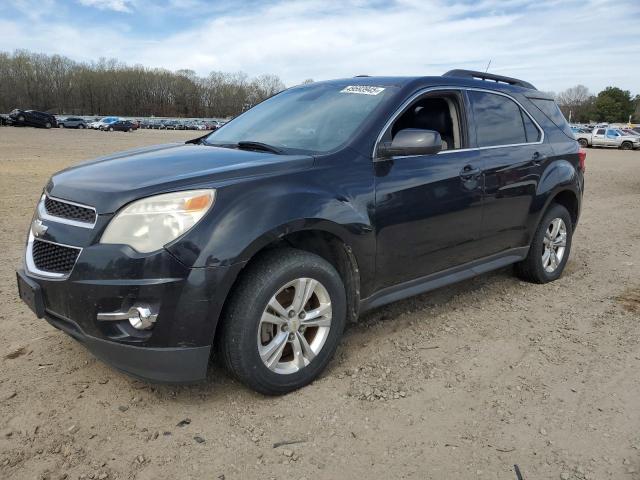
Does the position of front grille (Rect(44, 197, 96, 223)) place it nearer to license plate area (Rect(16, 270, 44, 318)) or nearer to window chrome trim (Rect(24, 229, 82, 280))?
window chrome trim (Rect(24, 229, 82, 280))

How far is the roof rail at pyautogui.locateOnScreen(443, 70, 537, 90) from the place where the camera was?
4539mm

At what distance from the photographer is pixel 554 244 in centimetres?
538

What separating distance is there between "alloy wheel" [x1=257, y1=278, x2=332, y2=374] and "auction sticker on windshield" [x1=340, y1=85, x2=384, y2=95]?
1.54 metres

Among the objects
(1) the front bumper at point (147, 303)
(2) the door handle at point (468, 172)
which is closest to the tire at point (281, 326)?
(1) the front bumper at point (147, 303)

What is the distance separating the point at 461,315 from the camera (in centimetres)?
452

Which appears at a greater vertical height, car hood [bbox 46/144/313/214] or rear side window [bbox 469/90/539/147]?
rear side window [bbox 469/90/539/147]

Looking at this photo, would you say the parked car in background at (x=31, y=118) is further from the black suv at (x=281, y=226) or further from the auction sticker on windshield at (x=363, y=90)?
the auction sticker on windshield at (x=363, y=90)

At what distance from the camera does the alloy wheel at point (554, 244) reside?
5270mm

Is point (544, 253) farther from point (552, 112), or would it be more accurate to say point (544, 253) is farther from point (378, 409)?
point (378, 409)

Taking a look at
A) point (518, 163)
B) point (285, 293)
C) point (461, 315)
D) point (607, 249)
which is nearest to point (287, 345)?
point (285, 293)

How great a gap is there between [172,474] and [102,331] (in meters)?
0.77

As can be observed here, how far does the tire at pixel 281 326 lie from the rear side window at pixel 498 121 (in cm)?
195

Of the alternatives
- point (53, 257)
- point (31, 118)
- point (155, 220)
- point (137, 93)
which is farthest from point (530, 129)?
point (137, 93)

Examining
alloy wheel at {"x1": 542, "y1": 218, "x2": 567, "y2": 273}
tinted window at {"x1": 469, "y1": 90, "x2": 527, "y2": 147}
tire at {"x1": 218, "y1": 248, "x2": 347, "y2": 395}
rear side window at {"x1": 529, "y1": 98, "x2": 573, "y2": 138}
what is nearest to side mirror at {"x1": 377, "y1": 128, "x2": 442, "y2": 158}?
tire at {"x1": 218, "y1": 248, "x2": 347, "y2": 395}
